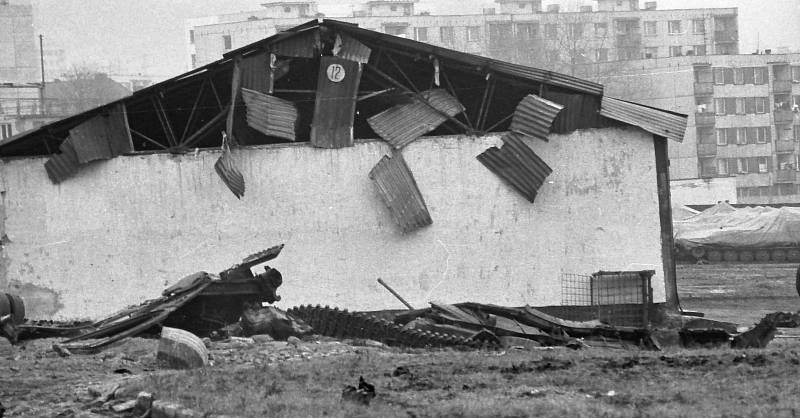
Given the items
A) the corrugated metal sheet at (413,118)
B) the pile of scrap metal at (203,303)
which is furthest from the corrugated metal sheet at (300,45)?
the pile of scrap metal at (203,303)

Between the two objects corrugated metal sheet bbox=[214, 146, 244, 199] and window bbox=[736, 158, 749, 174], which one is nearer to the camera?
corrugated metal sheet bbox=[214, 146, 244, 199]

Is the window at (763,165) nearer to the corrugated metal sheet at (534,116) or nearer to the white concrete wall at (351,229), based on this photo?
the white concrete wall at (351,229)

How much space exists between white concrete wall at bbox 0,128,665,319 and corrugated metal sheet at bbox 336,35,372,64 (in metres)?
1.81

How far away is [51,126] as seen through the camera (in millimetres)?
26609

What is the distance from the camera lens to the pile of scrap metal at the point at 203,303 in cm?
2191

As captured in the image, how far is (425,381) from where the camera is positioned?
46.5ft

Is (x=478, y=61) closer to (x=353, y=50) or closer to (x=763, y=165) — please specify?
(x=353, y=50)

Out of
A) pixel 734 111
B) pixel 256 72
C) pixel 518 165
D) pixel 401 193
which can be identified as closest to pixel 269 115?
pixel 256 72

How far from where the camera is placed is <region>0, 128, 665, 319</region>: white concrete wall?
85.8 feet

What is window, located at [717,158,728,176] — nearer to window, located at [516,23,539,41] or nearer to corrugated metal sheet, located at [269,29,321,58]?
window, located at [516,23,539,41]

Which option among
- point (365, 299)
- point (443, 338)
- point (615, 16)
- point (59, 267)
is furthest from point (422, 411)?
point (615, 16)

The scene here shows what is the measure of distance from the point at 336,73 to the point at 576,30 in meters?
88.9

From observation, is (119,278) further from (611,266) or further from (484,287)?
(611,266)

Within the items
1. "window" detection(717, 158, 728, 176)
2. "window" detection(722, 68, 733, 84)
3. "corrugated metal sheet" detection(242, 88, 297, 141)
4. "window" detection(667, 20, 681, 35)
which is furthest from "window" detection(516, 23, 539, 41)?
"corrugated metal sheet" detection(242, 88, 297, 141)
